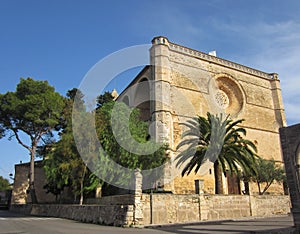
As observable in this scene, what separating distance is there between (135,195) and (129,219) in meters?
0.81

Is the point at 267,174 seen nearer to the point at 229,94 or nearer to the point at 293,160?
the point at 229,94

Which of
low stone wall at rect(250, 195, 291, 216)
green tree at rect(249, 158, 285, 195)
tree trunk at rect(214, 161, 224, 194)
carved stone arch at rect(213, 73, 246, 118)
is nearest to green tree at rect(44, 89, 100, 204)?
tree trunk at rect(214, 161, 224, 194)

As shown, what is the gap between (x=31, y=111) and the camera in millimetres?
19172

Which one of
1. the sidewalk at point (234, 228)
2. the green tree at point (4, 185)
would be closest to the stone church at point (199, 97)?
the sidewalk at point (234, 228)

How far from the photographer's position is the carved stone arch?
2184 cm

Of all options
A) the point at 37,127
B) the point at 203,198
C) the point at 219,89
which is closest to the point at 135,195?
the point at 203,198

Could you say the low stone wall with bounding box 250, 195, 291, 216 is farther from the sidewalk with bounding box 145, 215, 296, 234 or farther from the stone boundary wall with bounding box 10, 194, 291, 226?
the sidewalk with bounding box 145, 215, 296, 234

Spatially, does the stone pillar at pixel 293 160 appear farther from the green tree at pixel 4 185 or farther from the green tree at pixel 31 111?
the green tree at pixel 4 185

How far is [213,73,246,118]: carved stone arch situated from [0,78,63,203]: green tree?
13414mm

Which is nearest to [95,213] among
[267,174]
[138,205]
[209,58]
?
[138,205]

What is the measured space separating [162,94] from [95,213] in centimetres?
927

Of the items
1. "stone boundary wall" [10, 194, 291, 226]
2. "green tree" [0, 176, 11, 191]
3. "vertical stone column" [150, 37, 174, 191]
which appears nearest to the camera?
"stone boundary wall" [10, 194, 291, 226]

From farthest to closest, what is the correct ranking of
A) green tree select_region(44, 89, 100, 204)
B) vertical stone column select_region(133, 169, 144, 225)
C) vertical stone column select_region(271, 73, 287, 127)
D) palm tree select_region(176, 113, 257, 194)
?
1. vertical stone column select_region(271, 73, 287, 127)
2. green tree select_region(44, 89, 100, 204)
3. palm tree select_region(176, 113, 257, 194)
4. vertical stone column select_region(133, 169, 144, 225)

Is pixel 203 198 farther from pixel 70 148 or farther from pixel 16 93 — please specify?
pixel 16 93
